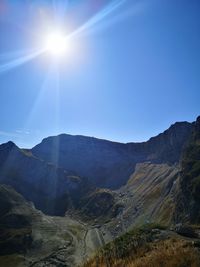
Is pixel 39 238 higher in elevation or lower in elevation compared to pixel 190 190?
lower


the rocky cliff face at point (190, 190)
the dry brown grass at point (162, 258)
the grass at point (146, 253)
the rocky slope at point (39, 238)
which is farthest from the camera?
the rocky slope at point (39, 238)

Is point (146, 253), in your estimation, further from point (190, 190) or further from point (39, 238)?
point (39, 238)

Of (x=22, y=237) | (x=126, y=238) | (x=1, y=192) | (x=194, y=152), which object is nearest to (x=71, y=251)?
(x=22, y=237)

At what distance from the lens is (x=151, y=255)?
50.8 feet

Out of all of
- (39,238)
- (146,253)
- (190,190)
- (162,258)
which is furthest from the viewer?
(39,238)

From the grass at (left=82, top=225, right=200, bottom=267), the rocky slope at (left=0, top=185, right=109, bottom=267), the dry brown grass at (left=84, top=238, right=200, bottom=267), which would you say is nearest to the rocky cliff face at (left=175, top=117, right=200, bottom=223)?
the rocky slope at (left=0, top=185, right=109, bottom=267)

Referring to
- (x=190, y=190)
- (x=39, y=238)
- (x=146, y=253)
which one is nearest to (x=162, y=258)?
(x=146, y=253)

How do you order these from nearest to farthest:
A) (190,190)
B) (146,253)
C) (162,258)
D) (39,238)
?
1. (162,258)
2. (146,253)
3. (190,190)
4. (39,238)

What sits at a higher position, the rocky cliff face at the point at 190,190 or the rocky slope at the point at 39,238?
the rocky cliff face at the point at 190,190

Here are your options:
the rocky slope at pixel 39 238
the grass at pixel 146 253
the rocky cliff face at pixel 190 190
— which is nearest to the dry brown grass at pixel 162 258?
the grass at pixel 146 253

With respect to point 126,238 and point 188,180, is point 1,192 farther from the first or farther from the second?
point 126,238

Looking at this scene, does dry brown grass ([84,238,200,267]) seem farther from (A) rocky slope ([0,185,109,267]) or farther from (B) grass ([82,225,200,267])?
(A) rocky slope ([0,185,109,267])

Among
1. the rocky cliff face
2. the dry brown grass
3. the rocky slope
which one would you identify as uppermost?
the rocky cliff face

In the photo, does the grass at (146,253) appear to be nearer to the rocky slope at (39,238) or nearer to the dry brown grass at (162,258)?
the dry brown grass at (162,258)
